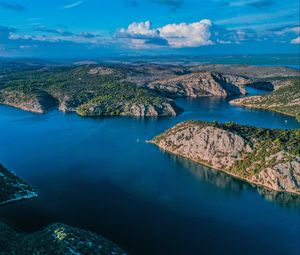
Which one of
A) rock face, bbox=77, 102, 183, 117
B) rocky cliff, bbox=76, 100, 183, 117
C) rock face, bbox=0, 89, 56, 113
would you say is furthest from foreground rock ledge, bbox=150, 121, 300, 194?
rock face, bbox=0, 89, 56, 113

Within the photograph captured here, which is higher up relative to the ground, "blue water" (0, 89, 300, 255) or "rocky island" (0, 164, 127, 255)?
"rocky island" (0, 164, 127, 255)

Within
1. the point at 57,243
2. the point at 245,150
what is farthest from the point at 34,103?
the point at 57,243

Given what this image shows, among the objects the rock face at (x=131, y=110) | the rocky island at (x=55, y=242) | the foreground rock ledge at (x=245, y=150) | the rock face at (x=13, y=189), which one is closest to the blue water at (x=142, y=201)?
the rock face at (x=13, y=189)

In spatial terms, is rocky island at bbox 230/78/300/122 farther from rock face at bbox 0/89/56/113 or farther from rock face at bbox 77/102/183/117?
rock face at bbox 0/89/56/113

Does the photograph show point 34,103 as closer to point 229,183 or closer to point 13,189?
point 13,189

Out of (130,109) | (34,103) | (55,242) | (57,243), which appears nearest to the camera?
(57,243)

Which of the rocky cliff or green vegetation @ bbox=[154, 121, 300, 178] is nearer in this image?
green vegetation @ bbox=[154, 121, 300, 178]
